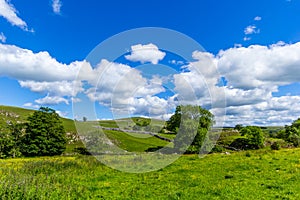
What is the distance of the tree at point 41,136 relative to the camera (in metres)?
63.4

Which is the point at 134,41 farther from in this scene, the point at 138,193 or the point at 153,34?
the point at 138,193

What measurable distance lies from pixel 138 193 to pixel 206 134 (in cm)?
3077

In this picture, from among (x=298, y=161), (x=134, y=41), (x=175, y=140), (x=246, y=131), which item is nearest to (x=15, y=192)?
(x=134, y=41)

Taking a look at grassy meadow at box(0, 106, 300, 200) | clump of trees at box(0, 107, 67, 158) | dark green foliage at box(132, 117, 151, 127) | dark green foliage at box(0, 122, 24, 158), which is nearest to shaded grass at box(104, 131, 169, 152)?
dark green foliage at box(132, 117, 151, 127)

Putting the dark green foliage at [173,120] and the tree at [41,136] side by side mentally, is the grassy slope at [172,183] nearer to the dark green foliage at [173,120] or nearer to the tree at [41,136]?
the dark green foliage at [173,120]

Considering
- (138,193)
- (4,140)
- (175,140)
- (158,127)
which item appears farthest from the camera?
(4,140)

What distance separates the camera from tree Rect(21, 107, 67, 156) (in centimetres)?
6338

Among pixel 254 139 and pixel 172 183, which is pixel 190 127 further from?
pixel 254 139

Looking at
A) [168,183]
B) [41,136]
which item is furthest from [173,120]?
[41,136]

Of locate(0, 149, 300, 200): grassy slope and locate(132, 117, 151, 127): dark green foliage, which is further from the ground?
locate(132, 117, 151, 127): dark green foliage

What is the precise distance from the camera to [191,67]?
653 inches

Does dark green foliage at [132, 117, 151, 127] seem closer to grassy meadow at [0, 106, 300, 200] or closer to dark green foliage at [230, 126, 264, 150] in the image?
grassy meadow at [0, 106, 300, 200]

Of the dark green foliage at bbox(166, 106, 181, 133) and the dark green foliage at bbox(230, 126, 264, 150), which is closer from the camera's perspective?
the dark green foliage at bbox(166, 106, 181, 133)

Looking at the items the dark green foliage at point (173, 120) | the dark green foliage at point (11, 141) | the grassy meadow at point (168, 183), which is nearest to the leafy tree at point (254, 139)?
the dark green foliage at point (173, 120)
